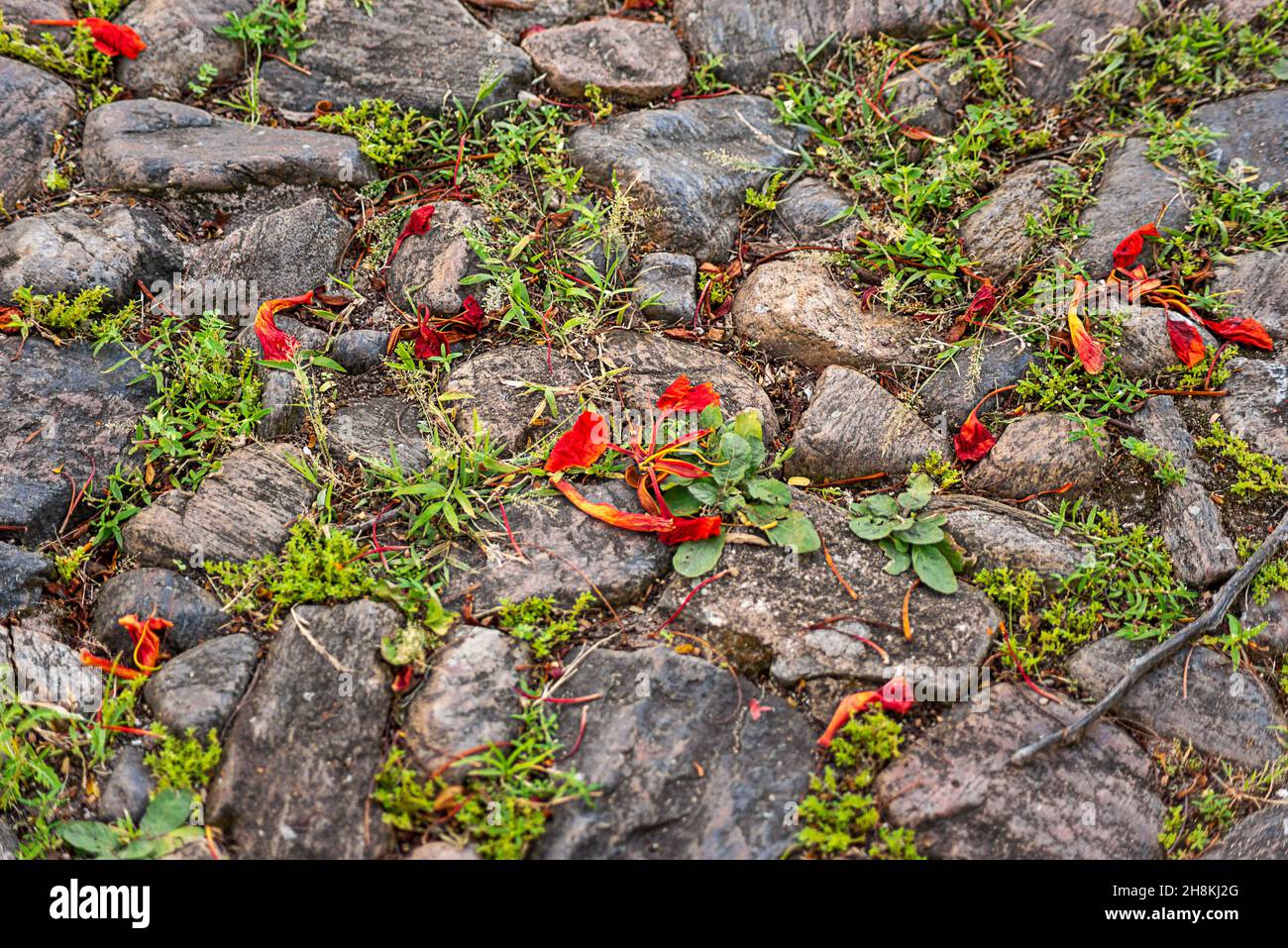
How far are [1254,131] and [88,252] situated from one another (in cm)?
528

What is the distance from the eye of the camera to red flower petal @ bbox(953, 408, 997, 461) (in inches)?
145

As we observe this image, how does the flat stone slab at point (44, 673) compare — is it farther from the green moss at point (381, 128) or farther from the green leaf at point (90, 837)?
the green moss at point (381, 128)

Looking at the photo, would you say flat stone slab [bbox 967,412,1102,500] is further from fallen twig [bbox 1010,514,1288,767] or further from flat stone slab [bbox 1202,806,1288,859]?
flat stone slab [bbox 1202,806,1288,859]

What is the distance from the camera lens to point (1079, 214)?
13.8 ft

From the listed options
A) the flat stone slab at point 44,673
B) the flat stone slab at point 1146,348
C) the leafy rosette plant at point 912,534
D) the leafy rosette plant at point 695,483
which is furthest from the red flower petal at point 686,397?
the flat stone slab at point 44,673

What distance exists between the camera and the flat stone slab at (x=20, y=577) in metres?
3.25

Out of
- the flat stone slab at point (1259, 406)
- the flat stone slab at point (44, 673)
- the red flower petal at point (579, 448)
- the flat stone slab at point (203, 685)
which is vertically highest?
the flat stone slab at point (1259, 406)

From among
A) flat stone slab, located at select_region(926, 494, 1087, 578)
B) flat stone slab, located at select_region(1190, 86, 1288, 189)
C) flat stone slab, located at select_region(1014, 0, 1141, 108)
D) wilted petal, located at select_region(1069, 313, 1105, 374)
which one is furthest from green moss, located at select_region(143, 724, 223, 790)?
flat stone slab, located at select_region(1190, 86, 1288, 189)

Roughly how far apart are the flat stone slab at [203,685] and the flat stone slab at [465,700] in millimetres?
620

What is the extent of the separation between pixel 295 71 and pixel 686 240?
2193 millimetres

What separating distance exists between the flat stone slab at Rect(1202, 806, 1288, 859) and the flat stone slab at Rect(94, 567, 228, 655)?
3449 millimetres

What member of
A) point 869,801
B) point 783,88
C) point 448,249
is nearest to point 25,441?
point 448,249

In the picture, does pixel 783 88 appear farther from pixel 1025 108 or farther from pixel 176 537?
pixel 176 537

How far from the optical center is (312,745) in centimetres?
290
